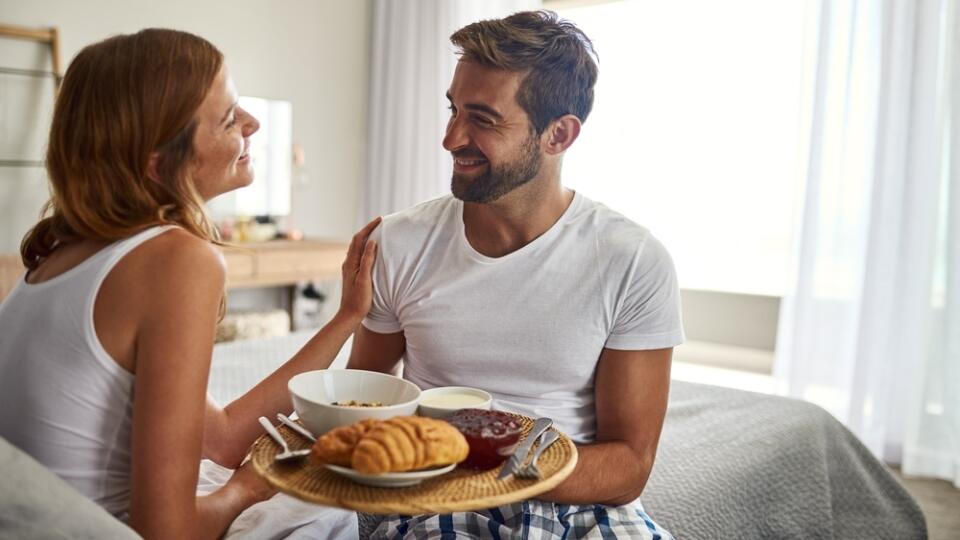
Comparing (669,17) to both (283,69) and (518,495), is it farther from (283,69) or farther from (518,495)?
(518,495)

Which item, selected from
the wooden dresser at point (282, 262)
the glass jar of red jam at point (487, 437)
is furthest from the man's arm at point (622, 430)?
the wooden dresser at point (282, 262)

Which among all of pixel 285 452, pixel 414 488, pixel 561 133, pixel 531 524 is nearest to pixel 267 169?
pixel 561 133

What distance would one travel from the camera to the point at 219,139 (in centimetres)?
120

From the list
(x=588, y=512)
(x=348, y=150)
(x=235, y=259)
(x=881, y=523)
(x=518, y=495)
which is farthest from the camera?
(x=348, y=150)

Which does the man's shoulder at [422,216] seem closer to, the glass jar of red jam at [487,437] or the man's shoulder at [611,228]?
the man's shoulder at [611,228]

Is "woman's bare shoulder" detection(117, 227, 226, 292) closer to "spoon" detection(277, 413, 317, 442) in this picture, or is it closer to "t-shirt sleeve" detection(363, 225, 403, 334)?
"spoon" detection(277, 413, 317, 442)

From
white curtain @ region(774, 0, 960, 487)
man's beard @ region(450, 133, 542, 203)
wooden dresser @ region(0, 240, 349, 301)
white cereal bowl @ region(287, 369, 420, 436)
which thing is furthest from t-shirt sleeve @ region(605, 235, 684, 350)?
wooden dresser @ region(0, 240, 349, 301)

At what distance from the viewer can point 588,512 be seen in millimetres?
1384

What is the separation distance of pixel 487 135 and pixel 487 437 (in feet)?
2.24

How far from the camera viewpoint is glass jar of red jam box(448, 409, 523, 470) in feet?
3.28

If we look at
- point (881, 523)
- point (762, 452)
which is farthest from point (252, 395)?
point (881, 523)

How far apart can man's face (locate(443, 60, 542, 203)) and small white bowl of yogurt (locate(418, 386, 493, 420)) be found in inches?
17.7

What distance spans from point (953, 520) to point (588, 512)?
2.14m

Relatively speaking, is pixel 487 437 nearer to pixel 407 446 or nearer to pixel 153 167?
pixel 407 446
